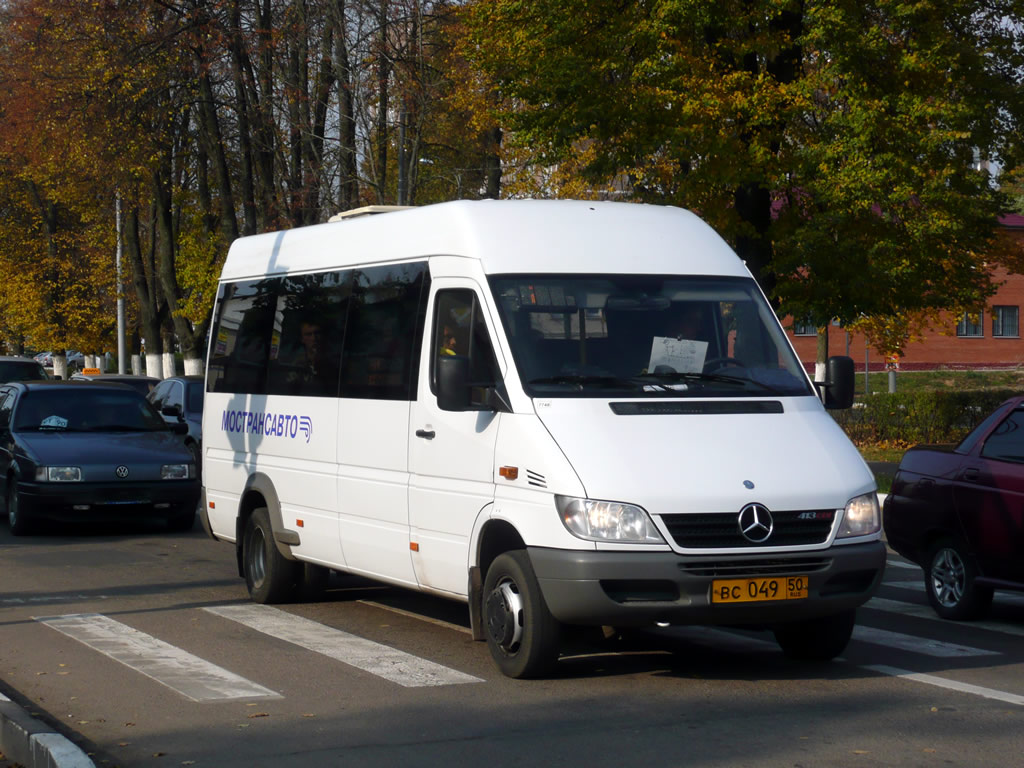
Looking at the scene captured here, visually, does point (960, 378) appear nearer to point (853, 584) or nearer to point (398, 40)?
point (398, 40)

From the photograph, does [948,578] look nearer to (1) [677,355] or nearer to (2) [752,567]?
(1) [677,355]

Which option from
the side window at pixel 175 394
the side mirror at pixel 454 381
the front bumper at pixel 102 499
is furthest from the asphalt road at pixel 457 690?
the side window at pixel 175 394

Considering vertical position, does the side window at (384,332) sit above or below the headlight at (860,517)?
above

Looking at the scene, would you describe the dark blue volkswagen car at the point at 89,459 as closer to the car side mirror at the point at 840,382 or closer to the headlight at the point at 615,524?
the car side mirror at the point at 840,382

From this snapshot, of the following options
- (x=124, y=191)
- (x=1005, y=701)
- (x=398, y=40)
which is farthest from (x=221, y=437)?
(x=124, y=191)

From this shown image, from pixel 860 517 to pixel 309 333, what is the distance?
4511 mm

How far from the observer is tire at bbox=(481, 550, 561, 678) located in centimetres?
762

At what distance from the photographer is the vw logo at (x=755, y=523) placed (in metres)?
7.42

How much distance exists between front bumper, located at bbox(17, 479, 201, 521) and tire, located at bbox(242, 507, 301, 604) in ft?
16.1

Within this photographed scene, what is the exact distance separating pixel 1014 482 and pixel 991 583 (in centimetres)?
74

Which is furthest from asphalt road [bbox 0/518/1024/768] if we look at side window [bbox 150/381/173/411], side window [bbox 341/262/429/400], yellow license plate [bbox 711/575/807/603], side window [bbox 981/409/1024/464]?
side window [bbox 150/381/173/411]

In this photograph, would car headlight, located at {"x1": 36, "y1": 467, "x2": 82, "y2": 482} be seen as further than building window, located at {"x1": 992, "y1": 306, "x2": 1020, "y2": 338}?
No

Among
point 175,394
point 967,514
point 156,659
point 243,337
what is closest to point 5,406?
point 175,394

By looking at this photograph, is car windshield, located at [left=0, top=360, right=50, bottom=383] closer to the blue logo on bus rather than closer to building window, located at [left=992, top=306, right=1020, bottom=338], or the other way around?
the blue logo on bus
